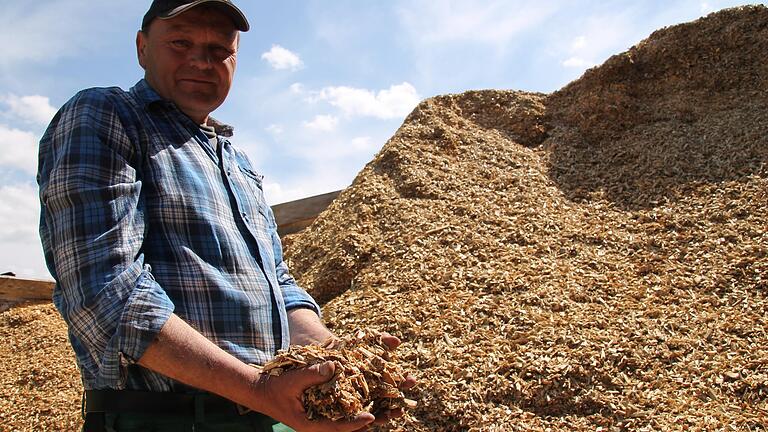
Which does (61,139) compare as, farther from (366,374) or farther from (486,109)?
(486,109)

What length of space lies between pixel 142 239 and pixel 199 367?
1.20ft

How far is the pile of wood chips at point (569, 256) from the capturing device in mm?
3350

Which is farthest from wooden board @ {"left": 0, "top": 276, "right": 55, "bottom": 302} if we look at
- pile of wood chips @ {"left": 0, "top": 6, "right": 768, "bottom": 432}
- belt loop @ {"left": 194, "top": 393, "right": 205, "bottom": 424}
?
belt loop @ {"left": 194, "top": 393, "right": 205, "bottom": 424}

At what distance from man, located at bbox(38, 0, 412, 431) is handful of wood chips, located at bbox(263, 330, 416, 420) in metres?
0.03

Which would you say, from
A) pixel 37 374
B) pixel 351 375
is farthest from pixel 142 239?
pixel 37 374

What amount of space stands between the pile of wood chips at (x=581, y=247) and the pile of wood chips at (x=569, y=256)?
2 centimetres

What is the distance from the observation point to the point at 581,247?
4.87 metres

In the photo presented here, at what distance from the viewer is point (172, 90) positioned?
6.18ft

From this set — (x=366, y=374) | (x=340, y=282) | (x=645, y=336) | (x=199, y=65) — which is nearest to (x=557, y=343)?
(x=645, y=336)

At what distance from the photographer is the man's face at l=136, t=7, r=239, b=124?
1858 mm

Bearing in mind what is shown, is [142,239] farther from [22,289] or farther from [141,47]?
[22,289]

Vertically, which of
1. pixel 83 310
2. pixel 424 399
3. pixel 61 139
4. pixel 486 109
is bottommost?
pixel 424 399

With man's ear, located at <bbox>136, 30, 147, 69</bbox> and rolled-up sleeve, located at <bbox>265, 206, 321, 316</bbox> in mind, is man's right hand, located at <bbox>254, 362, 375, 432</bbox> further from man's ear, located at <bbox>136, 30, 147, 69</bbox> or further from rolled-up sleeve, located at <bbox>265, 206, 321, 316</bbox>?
man's ear, located at <bbox>136, 30, 147, 69</bbox>

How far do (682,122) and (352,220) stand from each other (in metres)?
3.86
